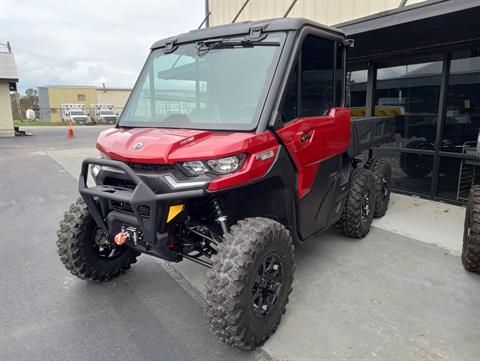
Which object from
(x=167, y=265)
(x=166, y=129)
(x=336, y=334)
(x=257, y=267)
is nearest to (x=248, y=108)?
(x=166, y=129)

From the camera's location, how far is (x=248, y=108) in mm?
2807

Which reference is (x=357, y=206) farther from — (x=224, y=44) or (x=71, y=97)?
(x=71, y=97)

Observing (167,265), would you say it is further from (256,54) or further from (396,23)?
(396,23)

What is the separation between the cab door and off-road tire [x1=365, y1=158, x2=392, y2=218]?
1.56 meters

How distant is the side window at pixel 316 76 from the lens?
10.1ft

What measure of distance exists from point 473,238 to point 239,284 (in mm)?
2540

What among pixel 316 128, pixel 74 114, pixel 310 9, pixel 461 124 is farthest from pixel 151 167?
pixel 74 114

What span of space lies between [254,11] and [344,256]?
606 centimetres

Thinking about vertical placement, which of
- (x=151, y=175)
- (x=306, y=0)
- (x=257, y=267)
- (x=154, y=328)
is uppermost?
(x=306, y=0)

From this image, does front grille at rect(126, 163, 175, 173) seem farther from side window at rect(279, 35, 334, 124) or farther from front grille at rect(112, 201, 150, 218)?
side window at rect(279, 35, 334, 124)

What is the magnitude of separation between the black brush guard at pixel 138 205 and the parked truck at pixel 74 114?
42.7 metres

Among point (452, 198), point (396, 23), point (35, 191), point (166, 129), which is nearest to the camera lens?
point (166, 129)

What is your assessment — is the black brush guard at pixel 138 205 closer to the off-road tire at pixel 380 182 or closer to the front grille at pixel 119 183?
the front grille at pixel 119 183

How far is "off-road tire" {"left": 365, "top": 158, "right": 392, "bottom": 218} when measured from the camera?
5.24 m
